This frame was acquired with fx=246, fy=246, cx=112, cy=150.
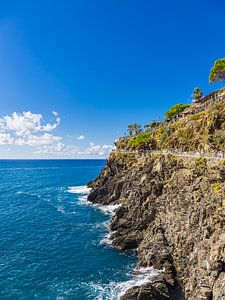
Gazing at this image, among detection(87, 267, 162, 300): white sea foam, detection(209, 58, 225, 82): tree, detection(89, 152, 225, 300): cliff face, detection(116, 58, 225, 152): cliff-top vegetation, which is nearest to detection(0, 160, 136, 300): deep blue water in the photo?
detection(87, 267, 162, 300): white sea foam

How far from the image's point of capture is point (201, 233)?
92.5ft

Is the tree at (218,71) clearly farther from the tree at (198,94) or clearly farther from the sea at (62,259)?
the sea at (62,259)

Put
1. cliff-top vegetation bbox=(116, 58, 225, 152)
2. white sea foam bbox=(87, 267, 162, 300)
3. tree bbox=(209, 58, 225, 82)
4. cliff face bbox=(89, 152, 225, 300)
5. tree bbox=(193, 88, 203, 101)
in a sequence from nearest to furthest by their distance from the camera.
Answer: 1. cliff face bbox=(89, 152, 225, 300)
2. white sea foam bbox=(87, 267, 162, 300)
3. cliff-top vegetation bbox=(116, 58, 225, 152)
4. tree bbox=(209, 58, 225, 82)
5. tree bbox=(193, 88, 203, 101)

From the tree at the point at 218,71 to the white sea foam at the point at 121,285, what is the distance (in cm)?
5505

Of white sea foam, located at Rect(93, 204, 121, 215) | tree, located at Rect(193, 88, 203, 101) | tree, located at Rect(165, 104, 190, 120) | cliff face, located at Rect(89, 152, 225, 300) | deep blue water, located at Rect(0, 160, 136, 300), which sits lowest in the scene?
deep blue water, located at Rect(0, 160, 136, 300)

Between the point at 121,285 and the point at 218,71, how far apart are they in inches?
2328

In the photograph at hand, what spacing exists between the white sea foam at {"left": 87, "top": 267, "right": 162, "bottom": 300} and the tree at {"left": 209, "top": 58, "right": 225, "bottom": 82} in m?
55.0

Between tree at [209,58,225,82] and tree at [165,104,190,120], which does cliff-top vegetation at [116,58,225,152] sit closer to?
tree at [209,58,225,82]

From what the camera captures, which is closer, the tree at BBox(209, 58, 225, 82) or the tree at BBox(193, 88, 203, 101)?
the tree at BBox(209, 58, 225, 82)

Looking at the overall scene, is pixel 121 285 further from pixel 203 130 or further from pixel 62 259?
pixel 203 130

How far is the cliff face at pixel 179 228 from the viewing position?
24.9 m

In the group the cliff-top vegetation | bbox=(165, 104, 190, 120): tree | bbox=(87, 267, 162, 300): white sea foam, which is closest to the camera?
bbox=(87, 267, 162, 300): white sea foam

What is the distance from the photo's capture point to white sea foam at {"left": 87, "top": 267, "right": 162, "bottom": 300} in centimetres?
2823

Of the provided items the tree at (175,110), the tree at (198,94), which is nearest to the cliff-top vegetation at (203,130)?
the tree at (198,94)
